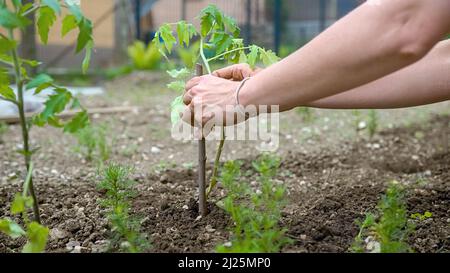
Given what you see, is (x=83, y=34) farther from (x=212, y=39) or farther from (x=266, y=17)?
(x=266, y=17)

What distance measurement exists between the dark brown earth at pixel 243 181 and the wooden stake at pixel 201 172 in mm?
43

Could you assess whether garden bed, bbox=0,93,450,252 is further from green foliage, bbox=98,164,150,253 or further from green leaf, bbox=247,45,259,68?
green leaf, bbox=247,45,259,68

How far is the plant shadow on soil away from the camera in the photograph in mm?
1769

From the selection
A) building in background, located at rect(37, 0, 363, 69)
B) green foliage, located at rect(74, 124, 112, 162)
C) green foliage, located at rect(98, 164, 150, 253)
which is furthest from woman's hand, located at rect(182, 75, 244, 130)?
building in background, located at rect(37, 0, 363, 69)

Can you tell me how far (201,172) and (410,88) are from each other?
0.91 meters

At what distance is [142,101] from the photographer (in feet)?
18.0

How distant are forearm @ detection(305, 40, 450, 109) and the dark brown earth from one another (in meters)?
0.39

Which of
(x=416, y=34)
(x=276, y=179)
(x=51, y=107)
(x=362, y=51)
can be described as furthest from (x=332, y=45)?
(x=276, y=179)

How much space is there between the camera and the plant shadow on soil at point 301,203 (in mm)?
1769

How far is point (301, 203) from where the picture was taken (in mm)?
2193

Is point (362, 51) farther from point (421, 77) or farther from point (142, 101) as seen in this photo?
point (142, 101)

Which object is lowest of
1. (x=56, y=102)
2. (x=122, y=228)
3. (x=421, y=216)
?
(x=421, y=216)

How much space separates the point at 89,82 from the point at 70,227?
5.94m

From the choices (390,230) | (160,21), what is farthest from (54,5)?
(160,21)
